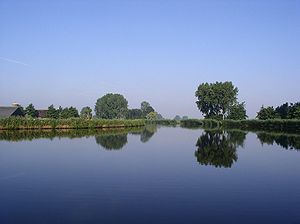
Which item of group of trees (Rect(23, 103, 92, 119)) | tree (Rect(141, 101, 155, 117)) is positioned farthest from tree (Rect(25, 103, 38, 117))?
tree (Rect(141, 101, 155, 117))

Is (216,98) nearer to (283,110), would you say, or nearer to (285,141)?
(283,110)

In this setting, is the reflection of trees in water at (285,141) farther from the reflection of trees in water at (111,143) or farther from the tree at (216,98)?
the tree at (216,98)

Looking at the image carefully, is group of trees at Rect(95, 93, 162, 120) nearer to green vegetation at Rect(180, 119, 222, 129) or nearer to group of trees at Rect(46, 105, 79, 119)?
green vegetation at Rect(180, 119, 222, 129)

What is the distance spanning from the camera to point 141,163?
16453mm

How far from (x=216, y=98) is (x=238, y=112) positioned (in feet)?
33.6

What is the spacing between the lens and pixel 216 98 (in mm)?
103000

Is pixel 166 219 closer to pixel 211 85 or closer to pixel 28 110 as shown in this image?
pixel 28 110

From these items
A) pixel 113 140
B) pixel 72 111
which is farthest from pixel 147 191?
pixel 72 111

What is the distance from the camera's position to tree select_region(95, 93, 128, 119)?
131m

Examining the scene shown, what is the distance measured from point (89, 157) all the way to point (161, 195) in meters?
9.34

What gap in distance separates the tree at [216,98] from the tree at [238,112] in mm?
4152

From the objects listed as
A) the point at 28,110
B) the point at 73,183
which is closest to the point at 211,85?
the point at 28,110

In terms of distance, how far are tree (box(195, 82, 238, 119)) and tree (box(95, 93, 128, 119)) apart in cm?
3430

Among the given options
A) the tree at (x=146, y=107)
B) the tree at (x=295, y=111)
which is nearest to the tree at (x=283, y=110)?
the tree at (x=295, y=111)
